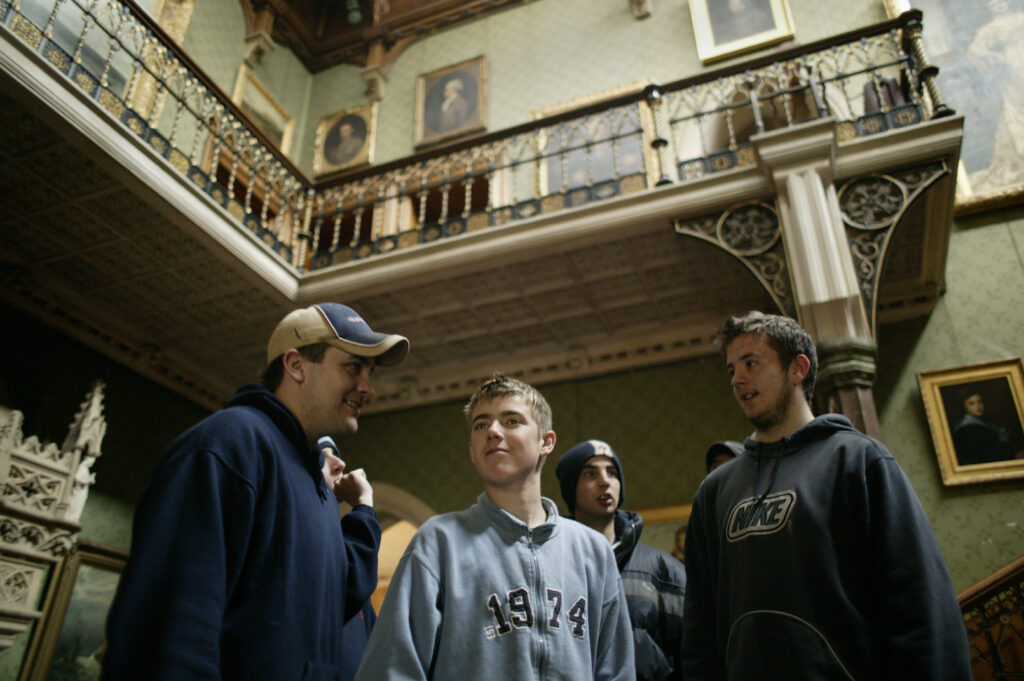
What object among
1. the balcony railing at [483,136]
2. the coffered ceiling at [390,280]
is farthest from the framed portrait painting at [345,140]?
the coffered ceiling at [390,280]

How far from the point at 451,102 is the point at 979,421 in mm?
7356

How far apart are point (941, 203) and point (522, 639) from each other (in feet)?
18.0

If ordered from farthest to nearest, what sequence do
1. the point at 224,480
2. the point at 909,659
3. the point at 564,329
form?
1. the point at 564,329
2. the point at 224,480
3. the point at 909,659

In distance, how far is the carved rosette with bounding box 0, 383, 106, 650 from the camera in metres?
4.75

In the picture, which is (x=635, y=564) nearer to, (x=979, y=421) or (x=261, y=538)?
(x=261, y=538)

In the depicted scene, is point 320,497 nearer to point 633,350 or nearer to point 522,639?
point 522,639

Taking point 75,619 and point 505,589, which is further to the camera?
point 75,619

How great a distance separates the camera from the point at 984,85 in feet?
22.5

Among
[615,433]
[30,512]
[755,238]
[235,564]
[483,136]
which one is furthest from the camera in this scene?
[615,433]

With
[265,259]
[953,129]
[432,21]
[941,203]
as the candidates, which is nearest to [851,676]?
[953,129]

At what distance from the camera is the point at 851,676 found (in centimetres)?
158

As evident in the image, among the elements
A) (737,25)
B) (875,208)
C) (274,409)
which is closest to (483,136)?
(875,208)

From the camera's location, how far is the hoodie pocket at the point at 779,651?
1.61 meters

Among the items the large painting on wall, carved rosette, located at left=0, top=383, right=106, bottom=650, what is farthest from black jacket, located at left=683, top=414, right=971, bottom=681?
the large painting on wall
